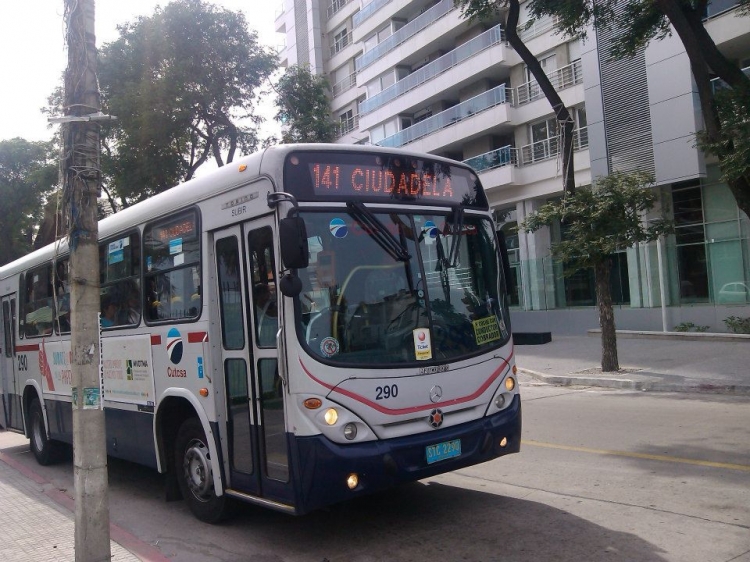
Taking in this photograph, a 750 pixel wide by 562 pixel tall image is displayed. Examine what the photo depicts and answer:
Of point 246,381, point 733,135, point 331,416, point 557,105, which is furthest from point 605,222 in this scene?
point 331,416

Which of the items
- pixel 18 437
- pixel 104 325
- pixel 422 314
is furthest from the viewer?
pixel 18 437

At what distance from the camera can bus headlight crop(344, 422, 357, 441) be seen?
5.65 meters

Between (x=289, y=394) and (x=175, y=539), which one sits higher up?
(x=289, y=394)

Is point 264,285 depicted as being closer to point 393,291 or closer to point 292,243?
point 292,243

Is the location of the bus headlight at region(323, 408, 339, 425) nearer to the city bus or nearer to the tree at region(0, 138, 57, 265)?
the city bus

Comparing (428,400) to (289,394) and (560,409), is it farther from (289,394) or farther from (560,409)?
(560,409)

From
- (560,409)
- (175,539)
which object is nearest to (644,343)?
(560,409)

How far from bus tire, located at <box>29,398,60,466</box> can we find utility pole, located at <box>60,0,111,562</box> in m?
6.73

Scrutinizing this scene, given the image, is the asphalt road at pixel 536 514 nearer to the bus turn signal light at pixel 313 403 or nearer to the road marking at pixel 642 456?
the road marking at pixel 642 456

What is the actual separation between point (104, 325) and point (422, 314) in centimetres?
463

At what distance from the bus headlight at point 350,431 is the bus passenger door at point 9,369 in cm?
887

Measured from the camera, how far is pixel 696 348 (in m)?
19.0

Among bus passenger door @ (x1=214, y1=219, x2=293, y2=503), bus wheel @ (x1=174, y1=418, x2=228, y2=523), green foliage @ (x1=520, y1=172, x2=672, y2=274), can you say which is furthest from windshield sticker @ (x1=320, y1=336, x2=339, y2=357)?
green foliage @ (x1=520, y1=172, x2=672, y2=274)

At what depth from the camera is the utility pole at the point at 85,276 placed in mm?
5195
